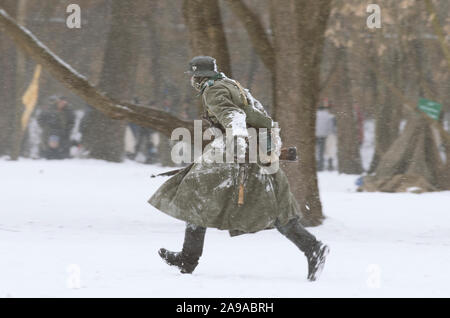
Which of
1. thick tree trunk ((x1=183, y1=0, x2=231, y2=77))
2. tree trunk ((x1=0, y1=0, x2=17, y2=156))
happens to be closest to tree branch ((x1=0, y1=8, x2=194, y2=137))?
thick tree trunk ((x1=183, y1=0, x2=231, y2=77))

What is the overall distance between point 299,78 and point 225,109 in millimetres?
3970

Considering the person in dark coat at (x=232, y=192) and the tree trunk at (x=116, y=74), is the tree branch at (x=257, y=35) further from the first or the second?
the tree trunk at (x=116, y=74)

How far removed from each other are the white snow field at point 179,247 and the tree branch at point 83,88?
125 centimetres

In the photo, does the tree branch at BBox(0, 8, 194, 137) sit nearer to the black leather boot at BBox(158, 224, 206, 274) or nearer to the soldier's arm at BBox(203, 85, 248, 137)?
the black leather boot at BBox(158, 224, 206, 274)

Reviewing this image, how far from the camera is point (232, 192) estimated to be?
271 inches

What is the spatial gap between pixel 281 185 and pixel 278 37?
3.87 meters

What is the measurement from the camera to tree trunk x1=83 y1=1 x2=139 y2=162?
19.3m

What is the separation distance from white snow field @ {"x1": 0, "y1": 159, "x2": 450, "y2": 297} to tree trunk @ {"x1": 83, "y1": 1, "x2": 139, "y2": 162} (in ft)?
12.5

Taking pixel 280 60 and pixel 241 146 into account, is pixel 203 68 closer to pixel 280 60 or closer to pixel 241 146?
pixel 241 146

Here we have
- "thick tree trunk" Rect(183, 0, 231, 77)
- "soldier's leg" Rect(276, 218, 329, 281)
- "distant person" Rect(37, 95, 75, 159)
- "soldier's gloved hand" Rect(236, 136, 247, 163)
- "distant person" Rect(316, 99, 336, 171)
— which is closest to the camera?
"soldier's gloved hand" Rect(236, 136, 247, 163)
